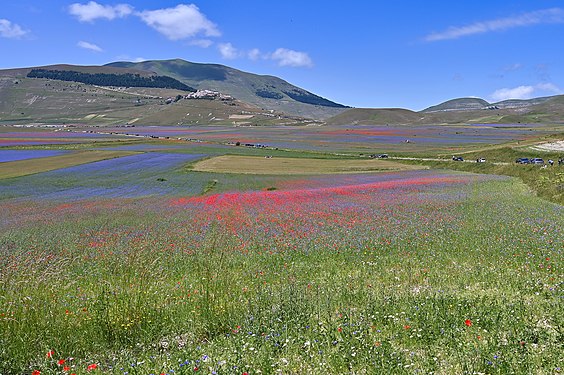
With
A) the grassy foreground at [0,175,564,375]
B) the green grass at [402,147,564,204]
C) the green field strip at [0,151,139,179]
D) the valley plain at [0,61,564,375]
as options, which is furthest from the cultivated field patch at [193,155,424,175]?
the grassy foreground at [0,175,564,375]

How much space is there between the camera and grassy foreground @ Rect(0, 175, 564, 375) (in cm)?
699

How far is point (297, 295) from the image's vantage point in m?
10.3

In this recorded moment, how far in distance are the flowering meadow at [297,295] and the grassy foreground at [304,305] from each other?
0.04m

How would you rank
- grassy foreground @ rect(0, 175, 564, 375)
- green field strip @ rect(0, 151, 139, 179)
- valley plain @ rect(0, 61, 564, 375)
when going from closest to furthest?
grassy foreground @ rect(0, 175, 564, 375) < valley plain @ rect(0, 61, 564, 375) < green field strip @ rect(0, 151, 139, 179)

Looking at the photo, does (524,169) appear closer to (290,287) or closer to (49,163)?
(290,287)

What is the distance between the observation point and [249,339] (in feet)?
25.2

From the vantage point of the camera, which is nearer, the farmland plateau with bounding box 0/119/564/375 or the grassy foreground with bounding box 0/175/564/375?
the grassy foreground with bounding box 0/175/564/375

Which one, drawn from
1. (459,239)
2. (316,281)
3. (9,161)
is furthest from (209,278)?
(9,161)

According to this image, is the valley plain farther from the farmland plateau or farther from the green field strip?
the green field strip

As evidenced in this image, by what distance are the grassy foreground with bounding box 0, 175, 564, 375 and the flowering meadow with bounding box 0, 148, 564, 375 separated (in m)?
0.04

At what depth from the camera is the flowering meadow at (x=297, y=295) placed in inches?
278

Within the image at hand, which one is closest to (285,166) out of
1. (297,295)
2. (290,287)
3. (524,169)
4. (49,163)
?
(524,169)

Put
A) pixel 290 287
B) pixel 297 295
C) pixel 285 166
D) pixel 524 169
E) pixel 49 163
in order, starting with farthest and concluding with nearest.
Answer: pixel 49 163 < pixel 285 166 < pixel 524 169 < pixel 290 287 < pixel 297 295

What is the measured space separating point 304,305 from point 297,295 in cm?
64
